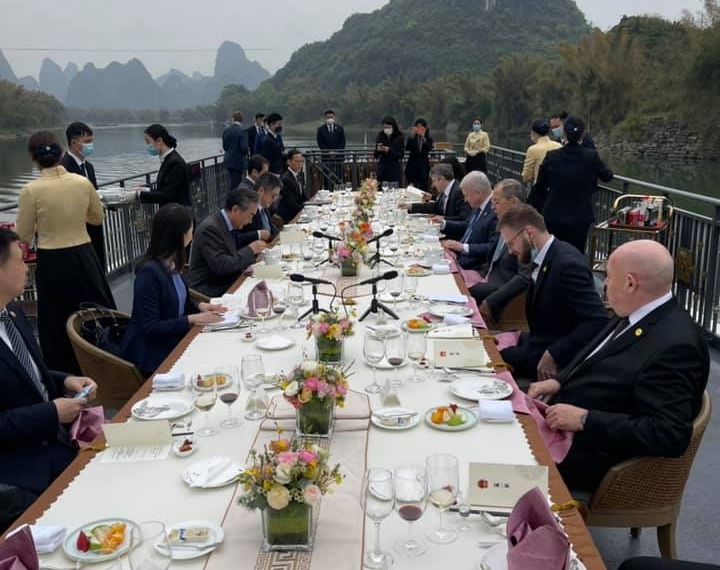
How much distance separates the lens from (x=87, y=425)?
2.52 m

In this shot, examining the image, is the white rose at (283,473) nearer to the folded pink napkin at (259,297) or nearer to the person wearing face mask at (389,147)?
the folded pink napkin at (259,297)

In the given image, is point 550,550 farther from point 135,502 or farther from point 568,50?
point 568,50

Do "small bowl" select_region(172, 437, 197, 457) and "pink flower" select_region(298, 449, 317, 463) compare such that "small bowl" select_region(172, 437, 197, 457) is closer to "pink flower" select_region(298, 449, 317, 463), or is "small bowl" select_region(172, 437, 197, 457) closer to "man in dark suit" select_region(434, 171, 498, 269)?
"pink flower" select_region(298, 449, 317, 463)

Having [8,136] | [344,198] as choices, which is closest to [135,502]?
[344,198]

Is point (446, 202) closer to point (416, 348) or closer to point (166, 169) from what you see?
point (166, 169)

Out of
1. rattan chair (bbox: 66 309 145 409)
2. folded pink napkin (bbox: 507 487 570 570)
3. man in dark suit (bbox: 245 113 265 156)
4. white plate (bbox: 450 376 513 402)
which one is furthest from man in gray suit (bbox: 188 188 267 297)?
man in dark suit (bbox: 245 113 265 156)

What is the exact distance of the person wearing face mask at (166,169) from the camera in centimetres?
603

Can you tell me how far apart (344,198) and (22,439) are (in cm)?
665

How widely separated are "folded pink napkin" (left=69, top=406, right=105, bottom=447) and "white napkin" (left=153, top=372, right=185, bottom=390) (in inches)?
11.3

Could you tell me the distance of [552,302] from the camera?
3.32 meters

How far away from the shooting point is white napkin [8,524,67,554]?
1505mm

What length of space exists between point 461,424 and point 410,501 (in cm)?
67

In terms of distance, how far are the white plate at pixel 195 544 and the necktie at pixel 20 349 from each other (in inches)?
45.8

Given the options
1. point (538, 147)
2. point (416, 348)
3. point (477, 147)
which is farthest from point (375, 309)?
point (477, 147)
